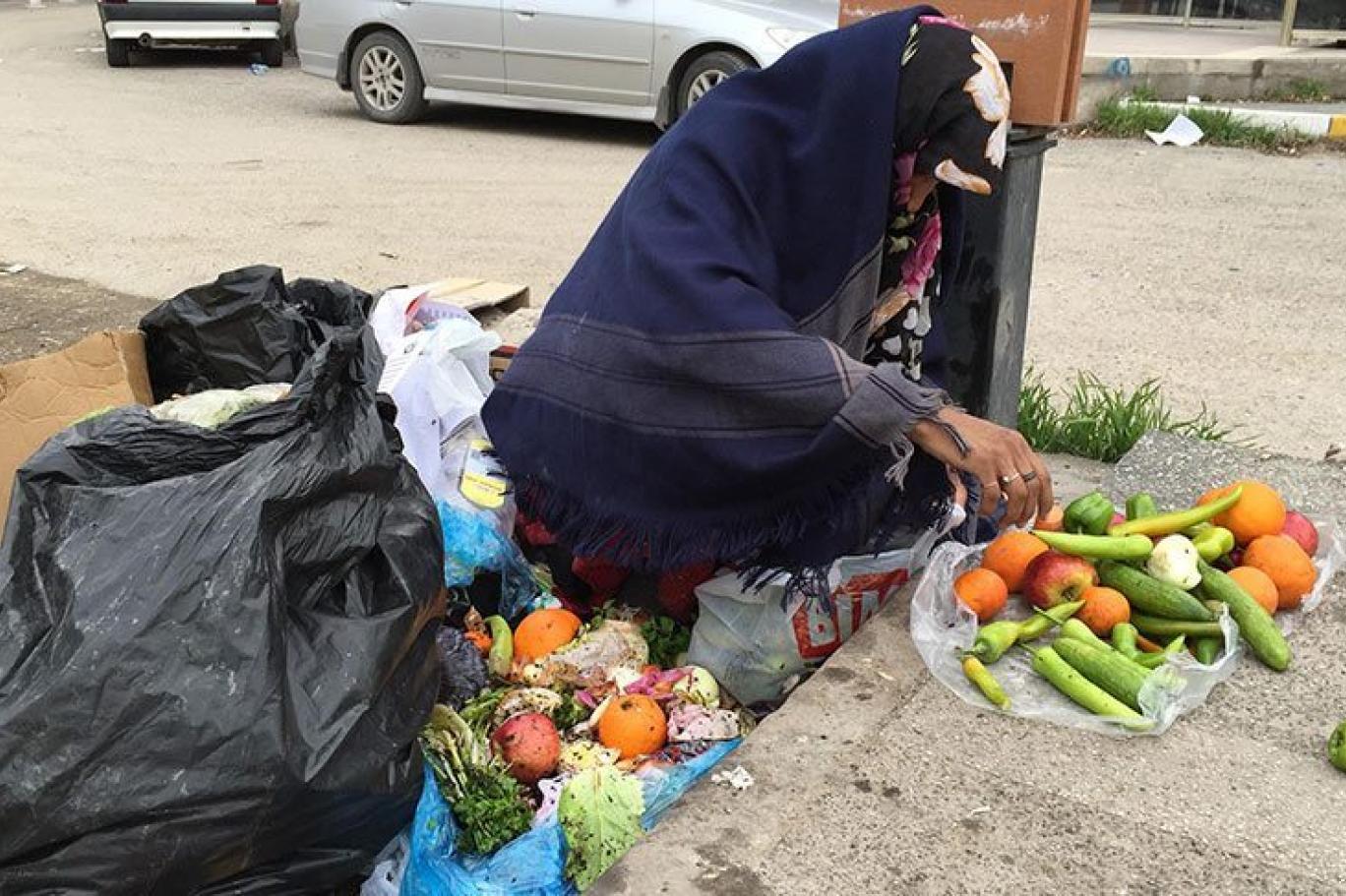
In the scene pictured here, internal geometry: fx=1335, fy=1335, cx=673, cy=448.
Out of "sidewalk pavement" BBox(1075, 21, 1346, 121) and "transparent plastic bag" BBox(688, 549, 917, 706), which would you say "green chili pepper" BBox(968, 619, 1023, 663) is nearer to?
"transparent plastic bag" BBox(688, 549, 917, 706)

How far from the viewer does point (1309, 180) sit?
27.7 feet

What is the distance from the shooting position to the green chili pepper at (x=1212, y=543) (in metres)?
2.61

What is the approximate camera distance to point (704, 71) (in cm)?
888

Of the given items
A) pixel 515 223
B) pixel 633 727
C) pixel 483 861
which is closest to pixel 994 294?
pixel 633 727

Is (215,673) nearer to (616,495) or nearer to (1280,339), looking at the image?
(616,495)

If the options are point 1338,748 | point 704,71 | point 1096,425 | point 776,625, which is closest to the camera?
point 1338,748

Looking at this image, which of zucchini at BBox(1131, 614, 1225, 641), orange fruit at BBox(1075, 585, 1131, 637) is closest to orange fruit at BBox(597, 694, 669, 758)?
orange fruit at BBox(1075, 585, 1131, 637)

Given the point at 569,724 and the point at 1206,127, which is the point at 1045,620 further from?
the point at 1206,127

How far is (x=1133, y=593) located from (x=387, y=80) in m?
8.74

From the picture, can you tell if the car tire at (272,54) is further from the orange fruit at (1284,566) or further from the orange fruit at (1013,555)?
the orange fruit at (1284,566)

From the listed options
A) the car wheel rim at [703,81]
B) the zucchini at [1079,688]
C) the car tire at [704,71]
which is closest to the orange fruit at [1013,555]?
the zucchini at [1079,688]

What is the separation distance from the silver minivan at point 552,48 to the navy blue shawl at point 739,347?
618cm

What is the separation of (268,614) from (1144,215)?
6506 mm

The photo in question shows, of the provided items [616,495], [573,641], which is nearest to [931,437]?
[616,495]
